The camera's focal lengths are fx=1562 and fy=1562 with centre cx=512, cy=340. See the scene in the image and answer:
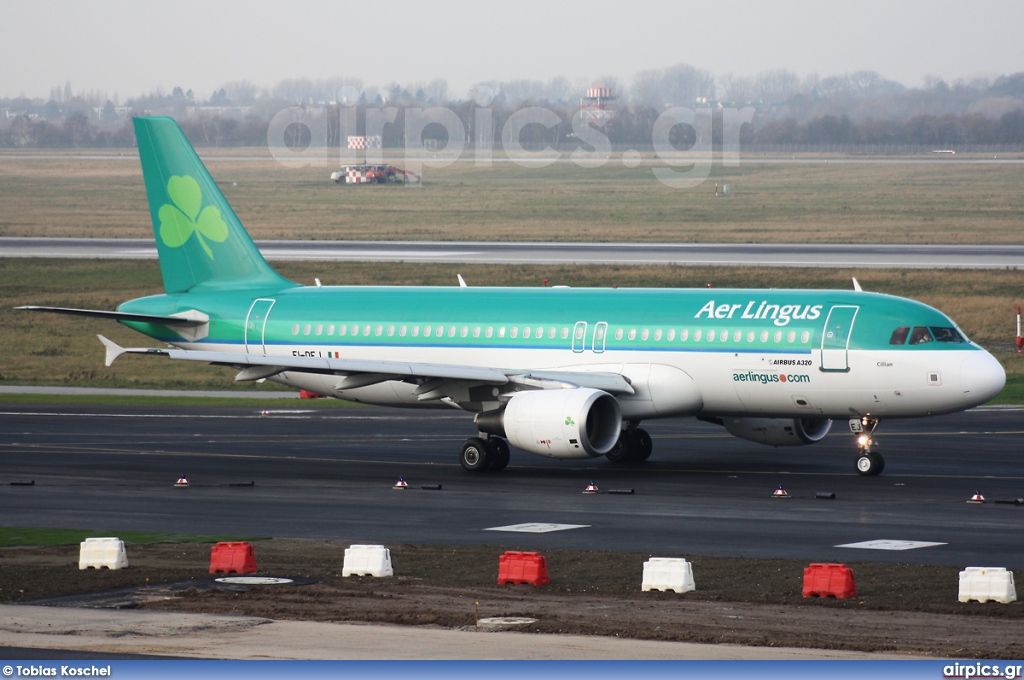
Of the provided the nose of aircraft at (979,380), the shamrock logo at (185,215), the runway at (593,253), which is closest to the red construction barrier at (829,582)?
the nose of aircraft at (979,380)

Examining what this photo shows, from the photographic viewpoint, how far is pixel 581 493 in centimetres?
3525

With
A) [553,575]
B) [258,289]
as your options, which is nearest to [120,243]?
[258,289]

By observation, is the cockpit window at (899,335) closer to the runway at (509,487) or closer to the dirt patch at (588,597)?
the runway at (509,487)

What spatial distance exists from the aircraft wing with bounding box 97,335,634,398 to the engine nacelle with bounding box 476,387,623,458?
77 cm

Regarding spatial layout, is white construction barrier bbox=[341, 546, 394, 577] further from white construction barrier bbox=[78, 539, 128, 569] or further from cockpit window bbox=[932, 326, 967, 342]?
cockpit window bbox=[932, 326, 967, 342]

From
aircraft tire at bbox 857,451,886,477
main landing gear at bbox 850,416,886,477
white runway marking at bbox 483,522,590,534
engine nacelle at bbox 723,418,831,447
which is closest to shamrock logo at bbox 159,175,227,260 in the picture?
engine nacelle at bbox 723,418,831,447

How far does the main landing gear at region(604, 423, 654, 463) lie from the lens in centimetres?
4097

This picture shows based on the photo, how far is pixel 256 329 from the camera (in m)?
43.3

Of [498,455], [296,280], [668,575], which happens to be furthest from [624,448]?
[296,280]

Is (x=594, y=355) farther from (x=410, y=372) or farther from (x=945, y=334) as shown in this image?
(x=945, y=334)

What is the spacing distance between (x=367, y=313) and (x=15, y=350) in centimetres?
3348

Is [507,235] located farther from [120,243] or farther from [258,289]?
[258,289]

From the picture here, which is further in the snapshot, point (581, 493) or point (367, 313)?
point (367, 313)

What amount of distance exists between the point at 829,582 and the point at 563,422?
563 inches
